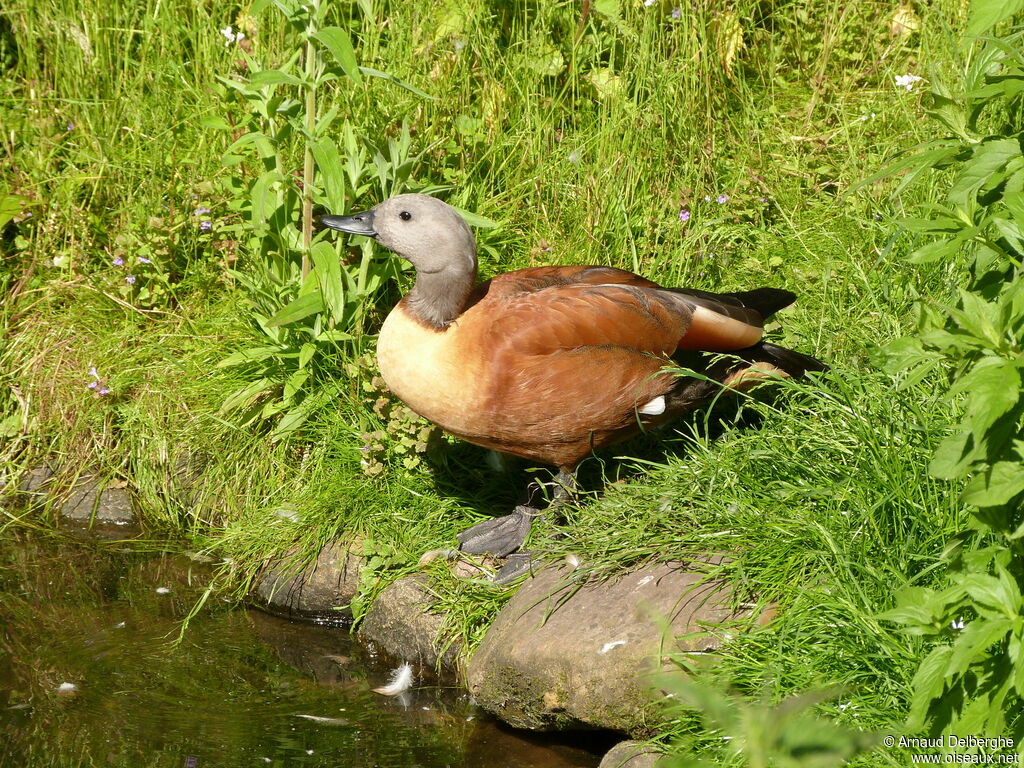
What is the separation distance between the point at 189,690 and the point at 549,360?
1525 mm

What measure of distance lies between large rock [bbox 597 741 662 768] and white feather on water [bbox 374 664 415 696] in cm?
82

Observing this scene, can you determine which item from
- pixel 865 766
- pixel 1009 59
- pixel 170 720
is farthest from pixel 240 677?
pixel 1009 59

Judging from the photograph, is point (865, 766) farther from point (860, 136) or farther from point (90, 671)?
point (860, 136)

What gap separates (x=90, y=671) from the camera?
3393 millimetres

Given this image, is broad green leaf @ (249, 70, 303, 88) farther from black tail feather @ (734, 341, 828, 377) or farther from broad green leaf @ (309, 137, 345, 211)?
black tail feather @ (734, 341, 828, 377)

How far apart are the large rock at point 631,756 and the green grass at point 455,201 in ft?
2.36

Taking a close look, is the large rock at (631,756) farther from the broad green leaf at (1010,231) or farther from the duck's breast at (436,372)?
the broad green leaf at (1010,231)

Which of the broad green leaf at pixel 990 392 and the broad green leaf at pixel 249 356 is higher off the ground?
the broad green leaf at pixel 990 392

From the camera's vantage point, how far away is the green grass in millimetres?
3967

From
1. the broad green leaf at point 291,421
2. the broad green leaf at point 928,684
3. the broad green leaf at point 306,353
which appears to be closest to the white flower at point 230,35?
the broad green leaf at point 306,353

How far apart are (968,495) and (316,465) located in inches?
105

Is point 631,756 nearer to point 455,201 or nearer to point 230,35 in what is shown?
point 455,201

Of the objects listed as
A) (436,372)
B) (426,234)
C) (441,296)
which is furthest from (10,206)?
(436,372)

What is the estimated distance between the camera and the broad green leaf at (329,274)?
3787 mm
